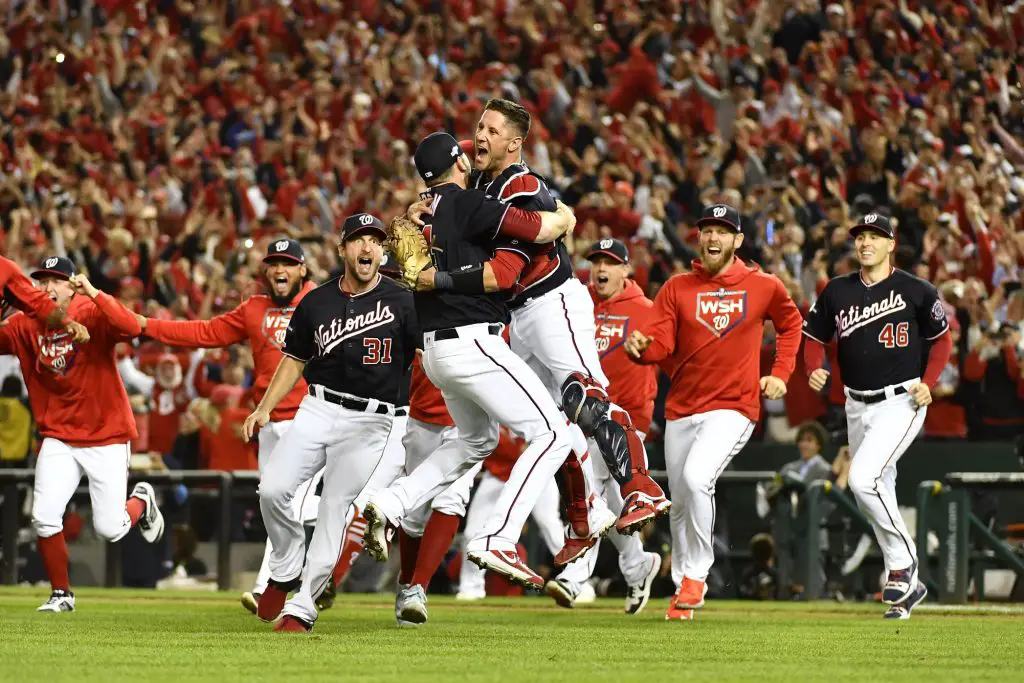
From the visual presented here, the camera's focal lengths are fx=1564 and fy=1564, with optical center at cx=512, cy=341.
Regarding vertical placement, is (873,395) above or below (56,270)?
below

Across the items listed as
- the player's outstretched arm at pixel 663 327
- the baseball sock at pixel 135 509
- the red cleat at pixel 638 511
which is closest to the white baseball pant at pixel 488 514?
the player's outstretched arm at pixel 663 327

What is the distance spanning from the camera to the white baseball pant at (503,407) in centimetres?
729

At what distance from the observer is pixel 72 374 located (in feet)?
33.0

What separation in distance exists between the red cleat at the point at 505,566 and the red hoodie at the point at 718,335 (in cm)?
272

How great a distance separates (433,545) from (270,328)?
2.39 meters

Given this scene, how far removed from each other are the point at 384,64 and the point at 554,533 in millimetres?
11810

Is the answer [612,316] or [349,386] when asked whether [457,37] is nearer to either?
[612,316]

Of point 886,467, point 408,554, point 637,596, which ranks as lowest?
point 637,596

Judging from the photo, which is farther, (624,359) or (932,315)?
(624,359)

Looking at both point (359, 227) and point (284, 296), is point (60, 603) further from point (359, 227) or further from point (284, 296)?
point (359, 227)

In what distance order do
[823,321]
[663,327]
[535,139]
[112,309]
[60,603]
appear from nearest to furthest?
[112,309] → [663,327] → [60,603] → [823,321] → [535,139]

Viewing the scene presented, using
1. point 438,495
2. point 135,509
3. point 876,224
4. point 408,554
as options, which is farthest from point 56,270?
point 876,224

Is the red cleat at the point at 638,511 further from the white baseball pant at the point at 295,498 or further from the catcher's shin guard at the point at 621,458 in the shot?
the white baseball pant at the point at 295,498

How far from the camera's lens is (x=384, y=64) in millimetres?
21906
